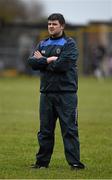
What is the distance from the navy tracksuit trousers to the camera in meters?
10.6

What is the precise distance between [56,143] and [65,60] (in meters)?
3.93

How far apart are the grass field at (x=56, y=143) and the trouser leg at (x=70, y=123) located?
0.28m

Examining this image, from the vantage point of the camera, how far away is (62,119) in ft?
34.9

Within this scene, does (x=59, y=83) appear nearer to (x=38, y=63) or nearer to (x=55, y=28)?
(x=38, y=63)

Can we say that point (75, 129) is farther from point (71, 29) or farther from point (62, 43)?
point (71, 29)

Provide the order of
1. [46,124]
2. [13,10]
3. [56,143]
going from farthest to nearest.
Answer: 1. [13,10]
2. [56,143]
3. [46,124]

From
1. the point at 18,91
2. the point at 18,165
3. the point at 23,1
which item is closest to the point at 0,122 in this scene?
the point at 18,165

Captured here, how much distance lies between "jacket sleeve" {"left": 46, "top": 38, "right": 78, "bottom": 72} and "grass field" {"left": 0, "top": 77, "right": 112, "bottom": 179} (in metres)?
1.50

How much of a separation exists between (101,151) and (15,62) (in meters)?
36.4

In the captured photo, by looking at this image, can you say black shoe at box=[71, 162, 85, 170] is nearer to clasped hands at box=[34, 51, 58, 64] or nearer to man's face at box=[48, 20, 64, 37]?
clasped hands at box=[34, 51, 58, 64]

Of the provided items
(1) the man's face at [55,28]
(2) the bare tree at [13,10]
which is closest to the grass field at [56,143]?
(1) the man's face at [55,28]

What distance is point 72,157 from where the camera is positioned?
10.7 meters

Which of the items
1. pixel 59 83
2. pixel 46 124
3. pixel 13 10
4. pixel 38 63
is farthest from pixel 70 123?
pixel 13 10

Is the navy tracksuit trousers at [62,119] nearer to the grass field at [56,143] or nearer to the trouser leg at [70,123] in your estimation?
the trouser leg at [70,123]
